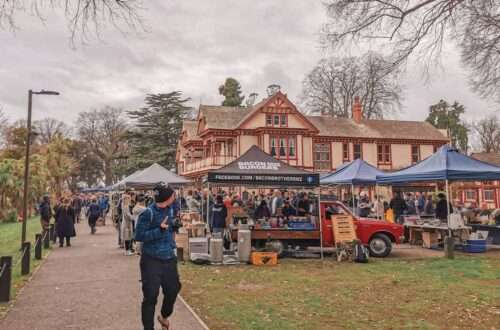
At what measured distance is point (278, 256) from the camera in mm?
13133

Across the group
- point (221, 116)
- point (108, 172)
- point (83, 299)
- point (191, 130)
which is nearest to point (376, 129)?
point (221, 116)

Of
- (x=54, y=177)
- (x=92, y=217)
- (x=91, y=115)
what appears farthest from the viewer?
(x=91, y=115)

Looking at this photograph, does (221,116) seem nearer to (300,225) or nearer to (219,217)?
(219,217)

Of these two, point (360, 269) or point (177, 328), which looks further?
point (360, 269)

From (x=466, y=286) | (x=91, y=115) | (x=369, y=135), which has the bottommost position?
(x=466, y=286)

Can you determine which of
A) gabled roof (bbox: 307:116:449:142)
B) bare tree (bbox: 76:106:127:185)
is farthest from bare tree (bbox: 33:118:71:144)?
gabled roof (bbox: 307:116:449:142)

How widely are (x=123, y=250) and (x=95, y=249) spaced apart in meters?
1.10

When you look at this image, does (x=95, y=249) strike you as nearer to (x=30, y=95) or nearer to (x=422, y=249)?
(x=30, y=95)

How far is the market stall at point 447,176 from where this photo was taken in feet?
48.3

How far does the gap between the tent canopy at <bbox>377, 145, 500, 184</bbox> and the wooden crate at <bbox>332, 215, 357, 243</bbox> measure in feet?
14.0

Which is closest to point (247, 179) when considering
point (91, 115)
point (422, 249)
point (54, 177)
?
point (422, 249)

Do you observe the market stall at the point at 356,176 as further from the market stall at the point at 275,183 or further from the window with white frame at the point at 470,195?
the window with white frame at the point at 470,195

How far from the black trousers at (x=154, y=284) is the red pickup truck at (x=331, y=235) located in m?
7.72

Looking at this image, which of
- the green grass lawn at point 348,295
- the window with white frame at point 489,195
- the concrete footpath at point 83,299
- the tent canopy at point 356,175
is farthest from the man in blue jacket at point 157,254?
the window with white frame at point 489,195
